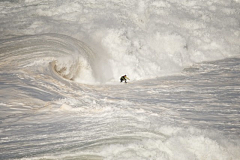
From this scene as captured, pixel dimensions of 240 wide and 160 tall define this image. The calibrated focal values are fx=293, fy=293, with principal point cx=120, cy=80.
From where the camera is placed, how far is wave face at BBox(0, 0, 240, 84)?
6395 millimetres

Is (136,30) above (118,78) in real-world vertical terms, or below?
above

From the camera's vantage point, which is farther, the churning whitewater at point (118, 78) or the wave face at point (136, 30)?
the wave face at point (136, 30)

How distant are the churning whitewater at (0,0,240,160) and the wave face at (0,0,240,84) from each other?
25mm

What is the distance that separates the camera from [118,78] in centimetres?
607

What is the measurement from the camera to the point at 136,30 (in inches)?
284

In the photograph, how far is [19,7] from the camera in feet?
24.8

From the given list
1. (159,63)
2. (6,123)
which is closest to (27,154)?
(6,123)

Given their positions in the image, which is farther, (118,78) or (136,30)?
(136,30)

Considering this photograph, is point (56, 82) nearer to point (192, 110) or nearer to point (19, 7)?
point (192, 110)

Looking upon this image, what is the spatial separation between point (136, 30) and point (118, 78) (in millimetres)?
1700

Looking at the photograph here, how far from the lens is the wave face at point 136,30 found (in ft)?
21.0

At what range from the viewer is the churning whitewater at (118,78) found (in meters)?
2.94

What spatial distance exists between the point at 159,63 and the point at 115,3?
2.41 metres

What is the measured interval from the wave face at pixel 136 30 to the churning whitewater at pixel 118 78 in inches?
1.0
